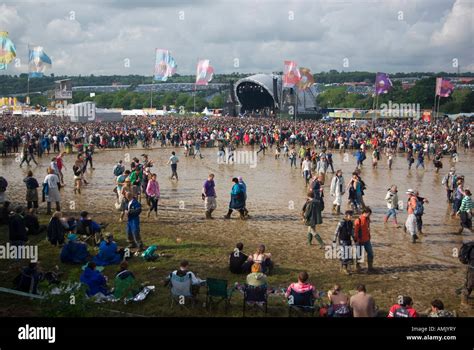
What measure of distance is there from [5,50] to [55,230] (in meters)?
32.1

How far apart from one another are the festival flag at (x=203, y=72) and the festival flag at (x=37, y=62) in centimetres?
1446

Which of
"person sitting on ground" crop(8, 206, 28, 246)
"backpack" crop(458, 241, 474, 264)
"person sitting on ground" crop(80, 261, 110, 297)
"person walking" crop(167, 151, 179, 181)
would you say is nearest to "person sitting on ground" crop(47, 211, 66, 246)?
"person sitting on ground" crop(8, 206, 28, 246)

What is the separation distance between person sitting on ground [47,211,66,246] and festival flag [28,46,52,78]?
105 feet

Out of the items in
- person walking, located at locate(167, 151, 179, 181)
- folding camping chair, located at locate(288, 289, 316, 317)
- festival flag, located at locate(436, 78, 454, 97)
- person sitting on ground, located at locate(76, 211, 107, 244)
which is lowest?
folding camping chair, located at locate(288, 289, 316, 317)

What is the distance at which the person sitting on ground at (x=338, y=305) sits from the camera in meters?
7.21

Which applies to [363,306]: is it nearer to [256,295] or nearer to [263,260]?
[256,295]

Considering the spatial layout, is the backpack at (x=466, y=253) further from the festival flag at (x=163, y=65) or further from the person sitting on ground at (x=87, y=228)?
the festival flag at (x=163, y=65)

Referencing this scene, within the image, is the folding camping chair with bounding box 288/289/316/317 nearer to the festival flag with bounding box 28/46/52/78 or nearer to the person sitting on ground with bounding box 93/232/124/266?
the person sitting on ground with bounding box 93/232/124/266

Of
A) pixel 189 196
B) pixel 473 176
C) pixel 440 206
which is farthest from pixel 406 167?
pixel 189 196

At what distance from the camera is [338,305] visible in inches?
288

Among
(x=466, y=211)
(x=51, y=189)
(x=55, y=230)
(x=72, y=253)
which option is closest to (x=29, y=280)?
(x=72, y=253)

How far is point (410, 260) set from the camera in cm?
1055

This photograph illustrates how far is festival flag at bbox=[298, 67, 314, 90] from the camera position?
40750 mm

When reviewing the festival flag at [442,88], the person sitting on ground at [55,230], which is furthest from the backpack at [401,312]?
the festival flag at [442,88]
